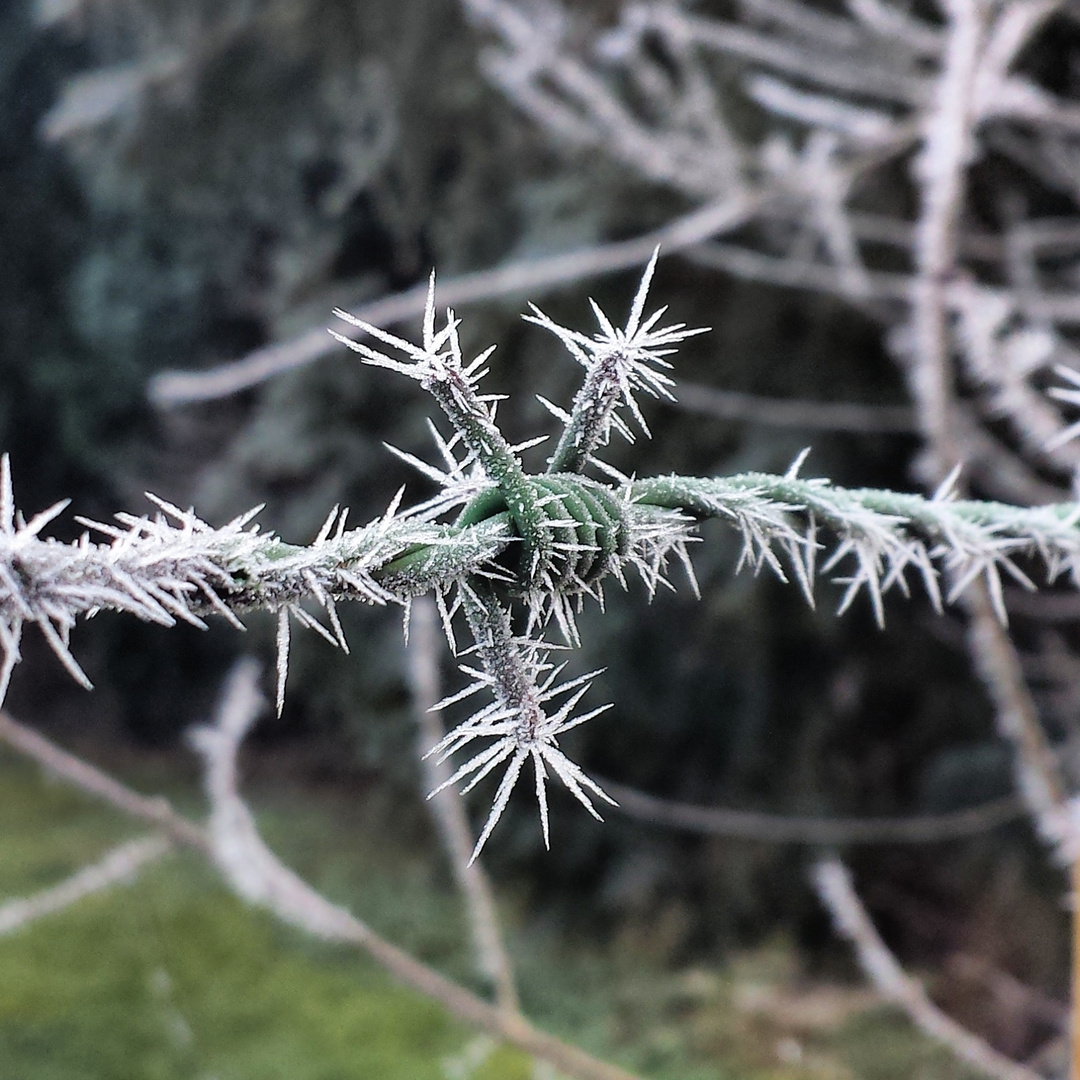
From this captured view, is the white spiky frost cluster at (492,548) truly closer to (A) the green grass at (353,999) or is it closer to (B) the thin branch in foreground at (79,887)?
(B) the thin branch in foreground at (79,887)

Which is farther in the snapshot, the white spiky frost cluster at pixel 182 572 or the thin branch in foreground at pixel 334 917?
the thin branch in foreground at pixel 334 917

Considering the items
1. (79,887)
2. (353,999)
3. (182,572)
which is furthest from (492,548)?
(353,999)

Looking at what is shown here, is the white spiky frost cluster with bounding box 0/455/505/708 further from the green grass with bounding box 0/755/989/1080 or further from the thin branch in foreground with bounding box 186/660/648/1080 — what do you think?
the green grass with bounding box 0/755/989/1080

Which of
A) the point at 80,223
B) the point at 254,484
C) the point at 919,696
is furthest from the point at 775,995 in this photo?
the point at 80,223

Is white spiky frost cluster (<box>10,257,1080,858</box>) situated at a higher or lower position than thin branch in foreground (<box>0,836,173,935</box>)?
higher

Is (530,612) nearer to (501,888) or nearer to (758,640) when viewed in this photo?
(758,640)

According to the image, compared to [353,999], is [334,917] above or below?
above

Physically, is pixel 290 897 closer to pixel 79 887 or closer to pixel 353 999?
pixel 79 887

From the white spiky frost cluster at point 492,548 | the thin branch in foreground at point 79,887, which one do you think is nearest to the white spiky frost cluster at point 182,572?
the white spiky frost cluster at point 492,548

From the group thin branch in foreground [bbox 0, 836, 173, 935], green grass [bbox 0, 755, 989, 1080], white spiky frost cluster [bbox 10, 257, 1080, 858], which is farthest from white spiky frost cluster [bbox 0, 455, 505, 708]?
green grass [bbox 0, 755, 989, 1080]
